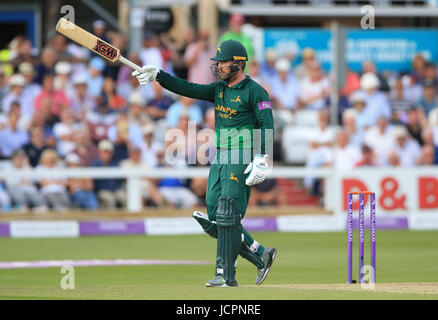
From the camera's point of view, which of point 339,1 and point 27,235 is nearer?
point 27,235

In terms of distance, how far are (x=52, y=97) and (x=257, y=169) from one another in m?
8.85

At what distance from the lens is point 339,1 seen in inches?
739

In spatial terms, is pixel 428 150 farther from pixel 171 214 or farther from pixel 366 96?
pixel 171 214

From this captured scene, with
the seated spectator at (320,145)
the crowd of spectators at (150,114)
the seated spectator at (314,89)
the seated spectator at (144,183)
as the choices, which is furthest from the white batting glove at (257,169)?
the seated spectator at (314,89)

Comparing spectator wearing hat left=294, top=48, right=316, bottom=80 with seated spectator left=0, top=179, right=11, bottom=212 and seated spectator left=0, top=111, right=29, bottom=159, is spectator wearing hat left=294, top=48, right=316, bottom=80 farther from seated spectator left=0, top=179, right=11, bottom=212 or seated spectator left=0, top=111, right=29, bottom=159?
seated spectator left=0, top=179, right=11, bottom=212

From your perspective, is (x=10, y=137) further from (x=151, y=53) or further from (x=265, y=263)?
(x=265, y=263)

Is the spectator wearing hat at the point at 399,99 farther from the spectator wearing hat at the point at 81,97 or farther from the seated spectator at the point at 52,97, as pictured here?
the seated spectator at the point at 52,97

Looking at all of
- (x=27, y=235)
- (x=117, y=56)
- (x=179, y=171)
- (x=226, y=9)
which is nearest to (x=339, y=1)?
(x=226, y=9)

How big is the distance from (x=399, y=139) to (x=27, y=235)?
6.20 meters

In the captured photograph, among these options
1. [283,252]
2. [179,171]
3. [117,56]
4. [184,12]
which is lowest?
[283,252]

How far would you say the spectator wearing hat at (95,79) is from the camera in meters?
16.3

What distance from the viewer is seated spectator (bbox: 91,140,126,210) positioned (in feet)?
48.4

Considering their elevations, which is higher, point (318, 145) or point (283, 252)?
point (318, 145)

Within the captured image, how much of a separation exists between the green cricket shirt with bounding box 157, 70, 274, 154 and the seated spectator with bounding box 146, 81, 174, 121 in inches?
313
